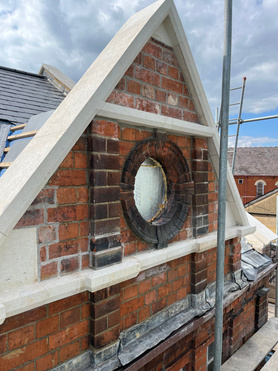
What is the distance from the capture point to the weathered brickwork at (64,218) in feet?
6.57

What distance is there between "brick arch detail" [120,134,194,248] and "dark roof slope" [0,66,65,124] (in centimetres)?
237

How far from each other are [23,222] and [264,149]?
3472 centimetres

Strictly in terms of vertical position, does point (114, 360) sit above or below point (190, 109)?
below

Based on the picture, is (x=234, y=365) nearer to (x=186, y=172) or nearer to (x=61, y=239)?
(x=186, y=172)

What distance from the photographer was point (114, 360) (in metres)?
2.42

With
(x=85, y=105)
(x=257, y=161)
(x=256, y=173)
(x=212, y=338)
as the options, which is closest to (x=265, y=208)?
(x=212, y=338)

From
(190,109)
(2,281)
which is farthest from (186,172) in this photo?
(2,281)

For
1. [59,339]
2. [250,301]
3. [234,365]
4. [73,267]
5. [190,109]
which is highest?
[190,109]

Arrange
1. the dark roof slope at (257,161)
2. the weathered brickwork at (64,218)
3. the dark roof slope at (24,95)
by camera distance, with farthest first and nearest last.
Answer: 1. the dark roof slope at (257,161)
2. the dark roof slope at (24,95)
3. the weathered brickwork at (64,218)

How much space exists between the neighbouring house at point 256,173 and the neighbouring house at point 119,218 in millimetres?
28188

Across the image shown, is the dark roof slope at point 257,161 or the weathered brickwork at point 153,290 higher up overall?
the dark roof slope at point 257,161

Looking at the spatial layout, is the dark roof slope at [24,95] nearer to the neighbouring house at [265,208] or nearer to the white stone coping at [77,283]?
the white stone coping at [77,283]

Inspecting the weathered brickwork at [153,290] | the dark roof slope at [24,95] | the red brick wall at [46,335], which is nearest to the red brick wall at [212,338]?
the weathered brickwork at [153,290]

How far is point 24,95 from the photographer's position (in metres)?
5.05
